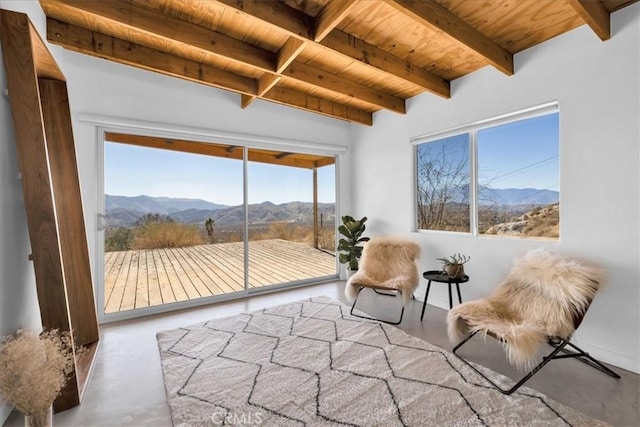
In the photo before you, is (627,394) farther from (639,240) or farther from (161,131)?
(161,131)

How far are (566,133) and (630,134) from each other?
38 cm

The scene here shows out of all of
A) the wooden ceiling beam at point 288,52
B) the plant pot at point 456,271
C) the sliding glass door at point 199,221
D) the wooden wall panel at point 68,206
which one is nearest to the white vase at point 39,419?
the wooden wall panel at point 68,206

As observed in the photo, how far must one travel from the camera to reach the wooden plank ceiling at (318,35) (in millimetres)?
2014

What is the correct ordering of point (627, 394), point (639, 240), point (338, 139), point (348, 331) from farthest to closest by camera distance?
1. point (338, 139)
2. point (348, 331)
3. point (639, 240)
4. point (627, 394)

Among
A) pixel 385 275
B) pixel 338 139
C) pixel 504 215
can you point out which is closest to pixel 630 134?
pixel 504 215

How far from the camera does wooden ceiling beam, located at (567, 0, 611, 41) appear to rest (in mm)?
1810

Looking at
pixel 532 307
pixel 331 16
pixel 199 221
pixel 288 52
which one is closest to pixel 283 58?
pixel 288 52

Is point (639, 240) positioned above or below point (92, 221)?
below

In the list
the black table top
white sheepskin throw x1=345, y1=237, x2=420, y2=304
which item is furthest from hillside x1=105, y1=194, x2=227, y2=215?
the black table top

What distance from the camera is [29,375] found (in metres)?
1.17

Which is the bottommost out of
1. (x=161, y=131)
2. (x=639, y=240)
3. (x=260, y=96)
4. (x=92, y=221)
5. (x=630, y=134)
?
(x=639, y=240)

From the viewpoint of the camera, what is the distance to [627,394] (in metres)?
1.76

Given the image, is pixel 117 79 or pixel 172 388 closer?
pixel 172 388

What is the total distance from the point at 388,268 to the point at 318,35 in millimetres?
2460
